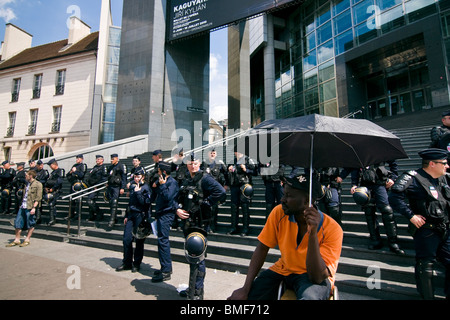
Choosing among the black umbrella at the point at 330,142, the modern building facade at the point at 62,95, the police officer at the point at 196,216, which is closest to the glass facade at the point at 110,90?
the modern building facade at the point at 62,95

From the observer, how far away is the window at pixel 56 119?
862 inches

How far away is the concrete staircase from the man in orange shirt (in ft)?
7.88

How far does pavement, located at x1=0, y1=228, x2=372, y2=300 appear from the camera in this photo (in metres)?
3.86

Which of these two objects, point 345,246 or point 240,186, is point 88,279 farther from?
point 345,246

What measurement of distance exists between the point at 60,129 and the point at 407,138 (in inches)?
964

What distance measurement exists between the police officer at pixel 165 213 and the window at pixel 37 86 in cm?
2505

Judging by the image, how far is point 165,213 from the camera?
4.73m

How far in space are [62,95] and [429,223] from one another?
26.4 meters

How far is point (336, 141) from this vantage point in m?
2.96

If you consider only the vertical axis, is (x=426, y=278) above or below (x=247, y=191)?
below

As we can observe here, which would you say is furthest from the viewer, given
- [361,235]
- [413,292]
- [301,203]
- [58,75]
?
[58,75]

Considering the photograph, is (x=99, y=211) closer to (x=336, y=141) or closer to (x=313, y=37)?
(x=336, y=141)

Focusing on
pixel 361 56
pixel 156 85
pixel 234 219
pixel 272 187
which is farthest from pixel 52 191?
pixel 361 56
